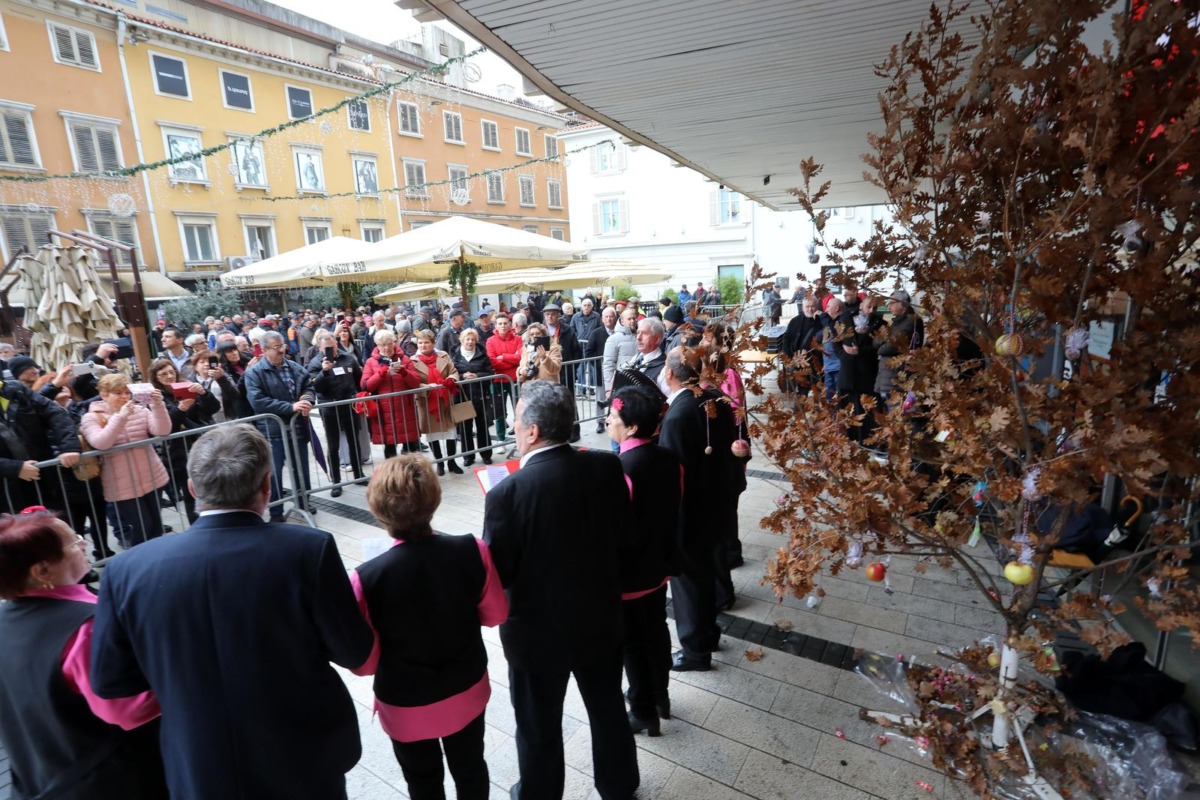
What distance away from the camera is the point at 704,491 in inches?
129

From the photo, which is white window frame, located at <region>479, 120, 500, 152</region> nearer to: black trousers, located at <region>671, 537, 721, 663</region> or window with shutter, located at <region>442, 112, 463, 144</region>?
window with shutter, located at <region>442, 112, 463, 144</region>

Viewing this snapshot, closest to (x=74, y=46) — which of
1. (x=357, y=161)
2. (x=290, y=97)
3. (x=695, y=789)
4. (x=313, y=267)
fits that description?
(x=290, y=97)

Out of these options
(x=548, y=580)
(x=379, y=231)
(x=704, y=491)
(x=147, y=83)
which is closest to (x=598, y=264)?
(x=704, y=491)

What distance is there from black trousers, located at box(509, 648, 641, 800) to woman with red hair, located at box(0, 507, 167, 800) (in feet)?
4.00

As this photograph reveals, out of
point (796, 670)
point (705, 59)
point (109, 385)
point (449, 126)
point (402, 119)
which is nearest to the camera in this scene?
point (796, 670)

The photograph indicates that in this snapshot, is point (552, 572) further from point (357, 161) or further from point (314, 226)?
point (357, 161)

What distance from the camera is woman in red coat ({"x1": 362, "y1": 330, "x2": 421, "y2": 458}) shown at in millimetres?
6500

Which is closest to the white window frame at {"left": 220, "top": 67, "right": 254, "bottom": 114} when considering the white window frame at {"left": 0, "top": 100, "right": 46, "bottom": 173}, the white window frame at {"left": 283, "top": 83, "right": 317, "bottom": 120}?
the white window frame at {"left": 283, "top": 83, "right": 317, "bottom": 120}

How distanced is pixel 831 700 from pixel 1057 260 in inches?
96.2

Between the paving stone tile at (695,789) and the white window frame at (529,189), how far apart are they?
35.6m

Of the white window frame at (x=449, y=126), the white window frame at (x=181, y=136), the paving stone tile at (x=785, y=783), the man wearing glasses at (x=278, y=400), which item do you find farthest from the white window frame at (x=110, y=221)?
the paving stone tile at (x=785, y=783)

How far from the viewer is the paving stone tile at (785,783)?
2.55 m

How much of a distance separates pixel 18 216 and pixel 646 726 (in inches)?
1032

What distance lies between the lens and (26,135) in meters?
19.5
